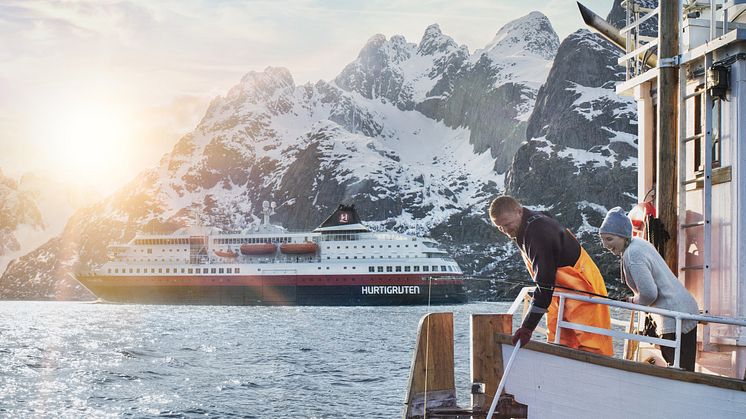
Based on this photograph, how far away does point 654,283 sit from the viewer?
725 centimetres

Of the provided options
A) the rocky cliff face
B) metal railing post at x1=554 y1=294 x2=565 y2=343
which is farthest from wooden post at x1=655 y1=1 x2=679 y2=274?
the rocky cliff face

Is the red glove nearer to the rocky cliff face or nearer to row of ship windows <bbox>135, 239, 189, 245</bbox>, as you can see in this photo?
row of ship windows <bbox>135, 239, 189, 245</bbox>

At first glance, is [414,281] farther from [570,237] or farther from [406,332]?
[570,237]

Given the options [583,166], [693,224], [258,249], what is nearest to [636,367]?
[693,224]

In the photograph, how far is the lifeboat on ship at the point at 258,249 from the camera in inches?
3565

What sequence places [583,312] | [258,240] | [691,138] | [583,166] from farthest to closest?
[583,166] < [258,240] < [691,138] < [583,312]

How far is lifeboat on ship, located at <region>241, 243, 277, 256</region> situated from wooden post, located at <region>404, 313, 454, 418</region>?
8389 cm

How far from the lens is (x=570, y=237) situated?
7.14 meters

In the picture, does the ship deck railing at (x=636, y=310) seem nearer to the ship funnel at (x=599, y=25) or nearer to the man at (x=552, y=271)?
the man at (x=552, y=271)

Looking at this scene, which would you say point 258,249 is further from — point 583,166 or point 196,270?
point 583,166

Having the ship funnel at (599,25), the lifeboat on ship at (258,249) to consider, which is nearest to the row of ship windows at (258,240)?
the lifeboat on ship at (258,249)

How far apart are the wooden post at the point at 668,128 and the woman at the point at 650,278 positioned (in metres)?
1.81

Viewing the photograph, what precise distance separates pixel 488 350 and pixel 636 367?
1304mm

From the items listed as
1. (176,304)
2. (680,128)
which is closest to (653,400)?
(680,128)
